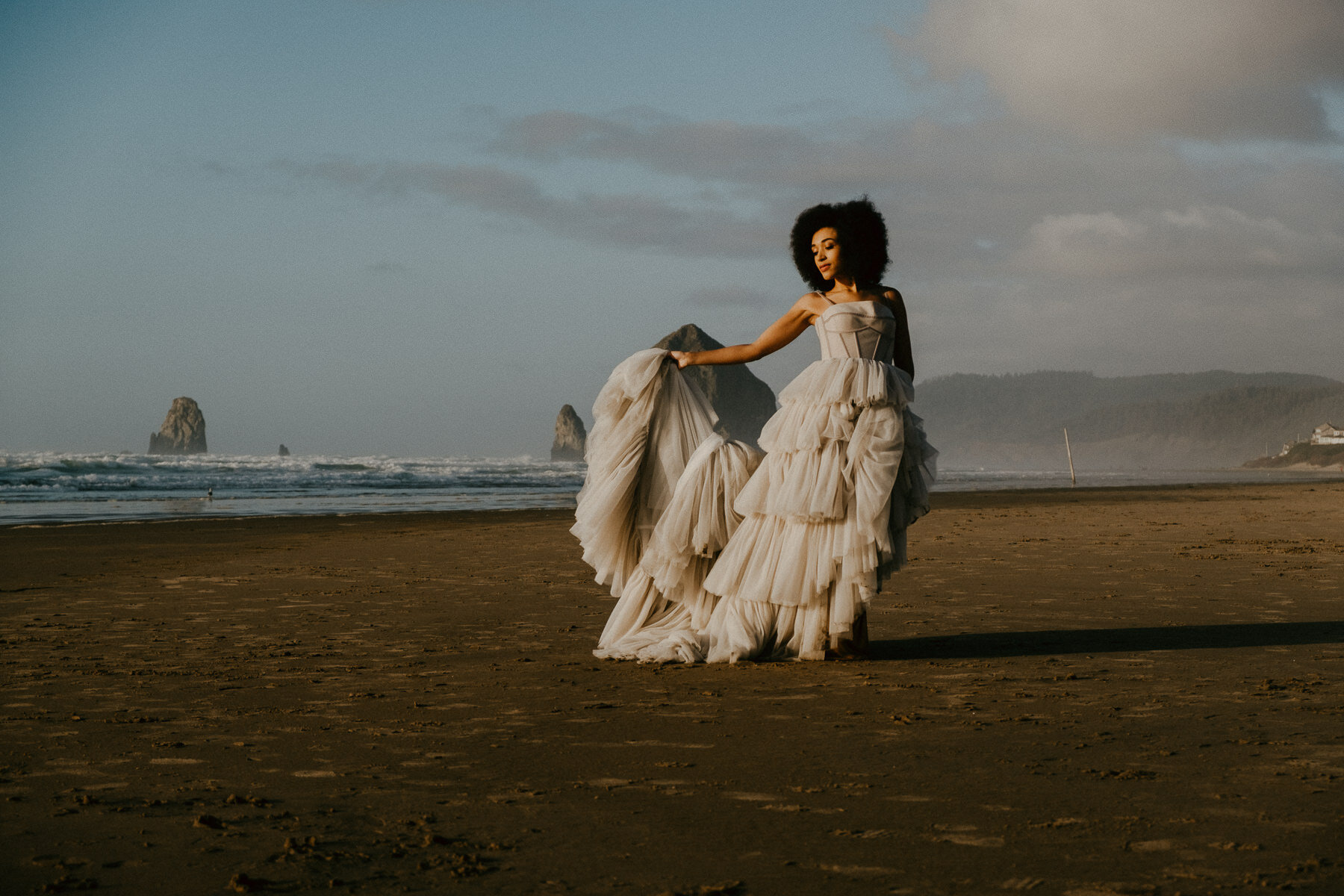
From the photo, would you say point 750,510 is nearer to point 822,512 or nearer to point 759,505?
point 759,505

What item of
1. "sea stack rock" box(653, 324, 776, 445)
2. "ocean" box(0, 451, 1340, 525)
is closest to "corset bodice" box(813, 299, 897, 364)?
"ocean" box(0, 451, 1340, 525)

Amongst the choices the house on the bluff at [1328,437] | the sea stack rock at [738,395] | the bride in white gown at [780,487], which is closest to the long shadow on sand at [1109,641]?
the bride in white gown at [780,487]

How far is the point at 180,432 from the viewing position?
136 meters

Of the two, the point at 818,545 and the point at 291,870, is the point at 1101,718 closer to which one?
the point at 818,545

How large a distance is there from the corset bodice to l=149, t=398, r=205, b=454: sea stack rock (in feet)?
469

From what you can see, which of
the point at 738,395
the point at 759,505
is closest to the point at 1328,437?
the point at 738,395

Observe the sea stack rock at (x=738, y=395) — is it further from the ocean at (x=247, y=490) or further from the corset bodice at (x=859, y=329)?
the corset bodice at (x=859, y=329)

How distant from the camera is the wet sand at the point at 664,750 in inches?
95.0

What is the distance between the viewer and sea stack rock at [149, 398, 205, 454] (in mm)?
136125

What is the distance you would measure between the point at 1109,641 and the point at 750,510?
2.06 m

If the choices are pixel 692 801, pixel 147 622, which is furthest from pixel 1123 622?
pixel 147 622

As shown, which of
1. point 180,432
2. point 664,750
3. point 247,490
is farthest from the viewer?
point 180,432

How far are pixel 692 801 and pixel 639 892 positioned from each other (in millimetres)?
683

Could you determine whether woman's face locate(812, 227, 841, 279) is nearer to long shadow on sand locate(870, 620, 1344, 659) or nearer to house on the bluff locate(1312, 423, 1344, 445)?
long shadow on sand locate(870, 620, 1344, 659)
